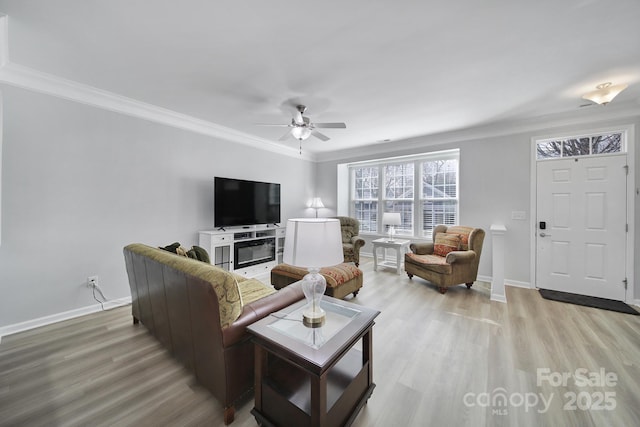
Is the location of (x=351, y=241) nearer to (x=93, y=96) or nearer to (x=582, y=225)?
(x=582, y=225)

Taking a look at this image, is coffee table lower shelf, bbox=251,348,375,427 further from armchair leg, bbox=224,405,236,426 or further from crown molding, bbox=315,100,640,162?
crown molding, bbox=315,100,640,162

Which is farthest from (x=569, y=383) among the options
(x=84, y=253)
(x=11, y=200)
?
(x=11, y=200)

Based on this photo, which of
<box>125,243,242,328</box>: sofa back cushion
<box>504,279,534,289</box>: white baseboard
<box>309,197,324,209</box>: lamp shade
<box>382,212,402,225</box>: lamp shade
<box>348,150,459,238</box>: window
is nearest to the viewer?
<box>125,243,242,328</box>: sofa back cushion

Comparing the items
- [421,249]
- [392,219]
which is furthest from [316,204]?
[421,249]

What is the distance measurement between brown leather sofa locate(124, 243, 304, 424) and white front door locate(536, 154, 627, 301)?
12.9ft

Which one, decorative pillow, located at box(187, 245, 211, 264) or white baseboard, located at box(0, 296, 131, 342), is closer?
white baseboard, located at box(0, 296, 131, 342)

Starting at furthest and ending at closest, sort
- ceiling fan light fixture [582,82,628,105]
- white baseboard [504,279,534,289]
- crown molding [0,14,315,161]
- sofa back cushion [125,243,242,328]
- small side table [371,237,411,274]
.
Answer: small side table [371,237,411,274] → white baseboard [504,279,534,289] → ceiling fan light fixture [582,82,628,105] → crown molding [0,14,315,161] → sofa back cushion [125,243,242,328]

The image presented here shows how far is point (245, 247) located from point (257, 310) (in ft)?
8.76

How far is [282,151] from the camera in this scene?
17.0 feet

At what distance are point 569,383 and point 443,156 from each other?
3.88m

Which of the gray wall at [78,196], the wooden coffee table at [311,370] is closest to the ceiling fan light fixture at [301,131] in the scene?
the gray wall at [78,196]

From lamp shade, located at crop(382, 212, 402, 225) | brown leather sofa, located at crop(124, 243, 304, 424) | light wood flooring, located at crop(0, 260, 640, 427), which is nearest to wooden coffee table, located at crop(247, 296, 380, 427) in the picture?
brown leather sofa, located at crop(124, 243, 304, 424)

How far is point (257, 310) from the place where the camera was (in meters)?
1.57

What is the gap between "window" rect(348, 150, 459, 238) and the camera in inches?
187
